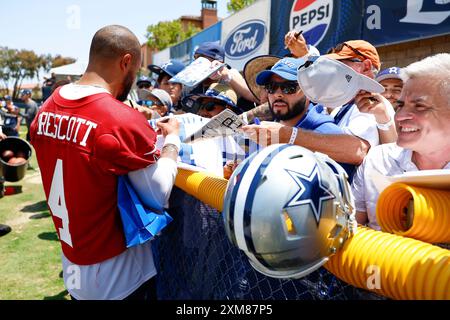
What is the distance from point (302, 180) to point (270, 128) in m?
0.86

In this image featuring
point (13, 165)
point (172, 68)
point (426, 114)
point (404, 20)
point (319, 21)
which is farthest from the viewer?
point (319, 21)

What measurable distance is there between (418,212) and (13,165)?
738cm

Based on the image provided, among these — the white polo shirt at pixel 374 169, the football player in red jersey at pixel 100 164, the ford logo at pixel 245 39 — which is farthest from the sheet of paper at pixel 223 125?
the ford logo at pixel 245 39

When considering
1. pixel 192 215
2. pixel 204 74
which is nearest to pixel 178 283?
pixel 192 215

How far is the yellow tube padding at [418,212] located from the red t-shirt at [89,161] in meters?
1.06

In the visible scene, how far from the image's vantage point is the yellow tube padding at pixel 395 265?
88 cm

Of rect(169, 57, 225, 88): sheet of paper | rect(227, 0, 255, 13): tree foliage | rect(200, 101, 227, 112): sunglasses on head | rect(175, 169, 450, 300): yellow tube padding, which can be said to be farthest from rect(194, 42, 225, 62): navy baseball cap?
rect(227, 0, 255, 13): tree foliage

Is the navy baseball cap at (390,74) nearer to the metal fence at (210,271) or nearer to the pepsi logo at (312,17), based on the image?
the metal fence at (210,271)

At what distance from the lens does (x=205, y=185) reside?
200 centimetres

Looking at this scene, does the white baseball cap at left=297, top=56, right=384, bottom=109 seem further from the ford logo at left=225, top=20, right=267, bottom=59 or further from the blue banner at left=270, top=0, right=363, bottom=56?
the ford logo at left=225, top=20, right=267, bottom=59

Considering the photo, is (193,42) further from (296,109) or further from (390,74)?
(296,109)

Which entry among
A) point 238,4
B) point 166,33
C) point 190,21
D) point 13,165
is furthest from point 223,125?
point 190,21

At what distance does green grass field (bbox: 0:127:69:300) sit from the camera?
3736 millimetres
